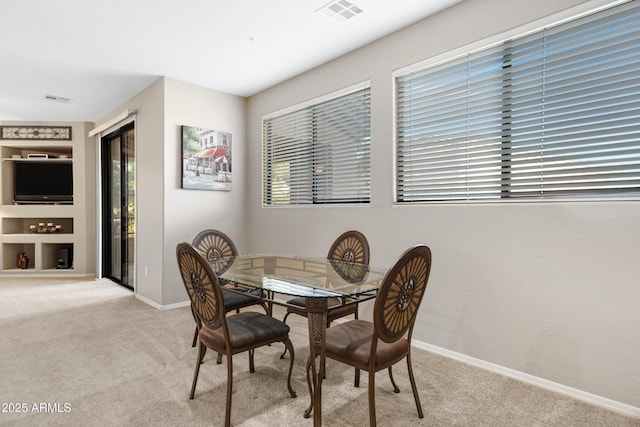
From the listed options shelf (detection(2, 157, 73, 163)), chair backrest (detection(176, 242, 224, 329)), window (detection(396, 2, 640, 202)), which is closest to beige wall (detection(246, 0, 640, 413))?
window (detection(396, 2, 640, 202))

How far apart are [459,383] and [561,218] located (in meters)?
1.24

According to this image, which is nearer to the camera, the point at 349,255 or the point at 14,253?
the point at 349,255

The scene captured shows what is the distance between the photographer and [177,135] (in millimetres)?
4086

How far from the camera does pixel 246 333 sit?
1948 mm

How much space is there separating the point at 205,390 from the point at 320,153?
2543mm

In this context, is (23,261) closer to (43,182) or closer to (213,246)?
(43,182)

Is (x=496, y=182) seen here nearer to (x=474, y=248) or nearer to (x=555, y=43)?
(x=474, y=248)

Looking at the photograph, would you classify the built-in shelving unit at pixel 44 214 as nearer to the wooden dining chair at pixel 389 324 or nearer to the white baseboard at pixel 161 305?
the white baseboard at pixel 161 305

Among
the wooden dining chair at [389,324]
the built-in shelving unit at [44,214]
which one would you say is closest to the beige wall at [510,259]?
the wooden dining chair at [389,324]

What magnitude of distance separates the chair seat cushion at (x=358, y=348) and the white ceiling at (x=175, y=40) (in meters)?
2.33

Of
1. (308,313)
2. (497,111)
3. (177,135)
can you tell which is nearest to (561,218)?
(497,111)

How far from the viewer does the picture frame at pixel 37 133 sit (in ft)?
20.0

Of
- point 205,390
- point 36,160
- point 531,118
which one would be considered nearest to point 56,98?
point 36,160

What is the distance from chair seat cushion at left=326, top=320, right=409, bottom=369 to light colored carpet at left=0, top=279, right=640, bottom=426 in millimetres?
385
